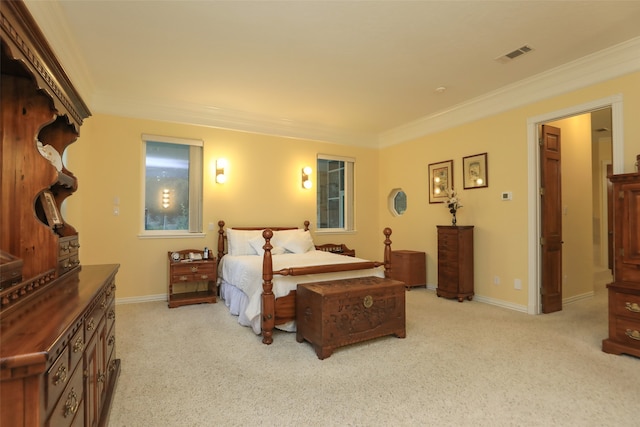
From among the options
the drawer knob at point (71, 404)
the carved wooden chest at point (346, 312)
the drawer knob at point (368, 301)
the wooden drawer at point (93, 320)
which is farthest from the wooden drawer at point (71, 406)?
the drawer knob at point (368, 301)

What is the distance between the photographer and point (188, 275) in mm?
4242

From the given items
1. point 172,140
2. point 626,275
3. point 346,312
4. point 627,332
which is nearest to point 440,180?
point 626,275

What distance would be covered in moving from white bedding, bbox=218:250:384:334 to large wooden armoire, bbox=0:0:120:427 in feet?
4.50

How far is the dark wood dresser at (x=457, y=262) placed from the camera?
174 inches

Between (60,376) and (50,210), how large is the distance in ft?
3.58

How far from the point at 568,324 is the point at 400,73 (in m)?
3.22

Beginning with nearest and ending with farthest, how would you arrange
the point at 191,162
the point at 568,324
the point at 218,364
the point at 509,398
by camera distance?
the point at 509,398
the point at 218,364
the point at 568,324
the point at 191,162

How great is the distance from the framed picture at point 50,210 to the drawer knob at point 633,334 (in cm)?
407

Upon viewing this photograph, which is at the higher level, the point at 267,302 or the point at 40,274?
the point at 40,274

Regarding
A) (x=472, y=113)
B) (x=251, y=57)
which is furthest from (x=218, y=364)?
(x=472, y=113)

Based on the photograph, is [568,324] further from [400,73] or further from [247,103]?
[247,103]

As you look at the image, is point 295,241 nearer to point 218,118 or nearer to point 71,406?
point 218,118

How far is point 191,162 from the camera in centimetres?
481

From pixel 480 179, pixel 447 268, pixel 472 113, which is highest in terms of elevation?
Answer: pixel 472 113
